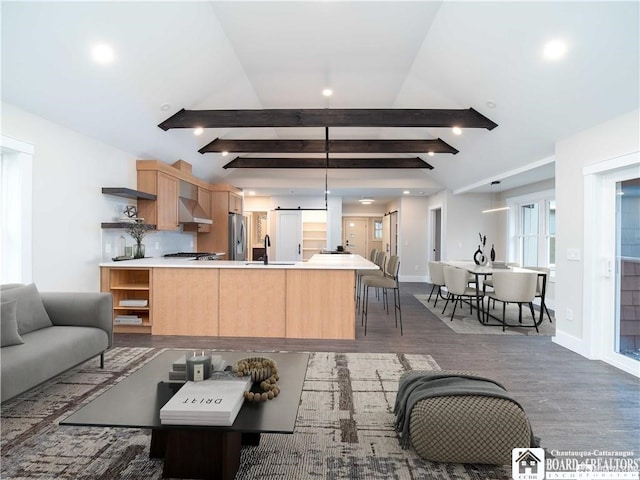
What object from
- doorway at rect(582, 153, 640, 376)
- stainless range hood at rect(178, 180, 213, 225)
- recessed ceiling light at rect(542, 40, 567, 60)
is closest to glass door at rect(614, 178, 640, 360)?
doorway at rect(582, 153, 640, 376)

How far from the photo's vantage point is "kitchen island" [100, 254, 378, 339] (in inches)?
167

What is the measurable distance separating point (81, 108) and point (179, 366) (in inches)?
123

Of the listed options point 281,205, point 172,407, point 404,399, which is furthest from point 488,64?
point 281,205

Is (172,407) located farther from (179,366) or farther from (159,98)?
(159,98)

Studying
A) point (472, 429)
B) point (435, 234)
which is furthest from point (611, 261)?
point (435, 234)

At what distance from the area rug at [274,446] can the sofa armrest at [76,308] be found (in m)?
0.49

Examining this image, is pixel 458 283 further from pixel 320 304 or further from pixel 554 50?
pixel 554 50

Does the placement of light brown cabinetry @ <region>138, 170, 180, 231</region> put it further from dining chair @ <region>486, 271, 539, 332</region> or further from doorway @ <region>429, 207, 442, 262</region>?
doorway @ <region>429, 207, 442, 262</region>

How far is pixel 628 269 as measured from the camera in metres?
3.49

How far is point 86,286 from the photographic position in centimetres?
412

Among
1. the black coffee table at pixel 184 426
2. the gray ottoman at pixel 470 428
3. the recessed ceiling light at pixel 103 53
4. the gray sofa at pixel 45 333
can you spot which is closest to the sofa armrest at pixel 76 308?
the gray sofa at pixel 45 333

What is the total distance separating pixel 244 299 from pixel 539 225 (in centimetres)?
599

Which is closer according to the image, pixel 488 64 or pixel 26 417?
pixel 26 417

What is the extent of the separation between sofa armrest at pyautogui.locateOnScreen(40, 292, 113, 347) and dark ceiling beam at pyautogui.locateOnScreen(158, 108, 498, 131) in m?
2.58
